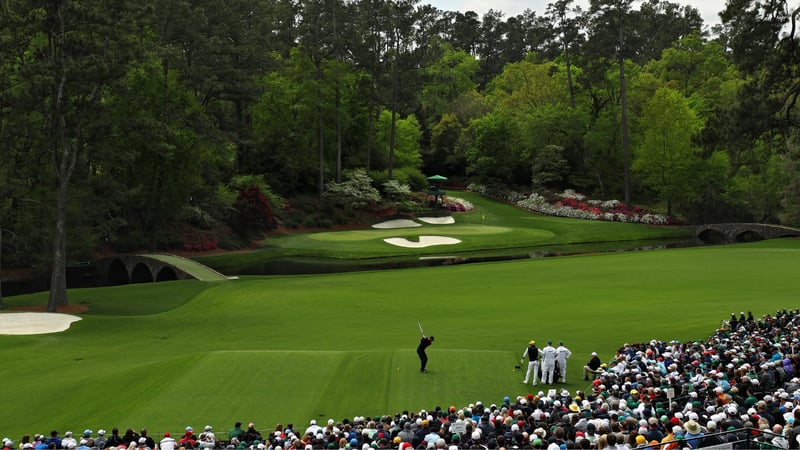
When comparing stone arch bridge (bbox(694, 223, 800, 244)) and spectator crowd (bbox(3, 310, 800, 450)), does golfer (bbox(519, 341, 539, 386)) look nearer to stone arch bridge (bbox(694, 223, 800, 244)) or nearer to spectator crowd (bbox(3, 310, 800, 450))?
spectator crowd (bbox(3, 310, 800, 450))

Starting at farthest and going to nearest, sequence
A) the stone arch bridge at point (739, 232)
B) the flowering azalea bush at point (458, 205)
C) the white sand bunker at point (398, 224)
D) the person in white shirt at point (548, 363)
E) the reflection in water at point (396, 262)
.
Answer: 1. the flowering azalea bush at point (458, 205)
2. the white sand bunker at point (398, 224)
3. the stone arch bridge at point (739, 232)
4. the reflection in water at point (396, 262)
5. the person in white shirt at point (548, 363)

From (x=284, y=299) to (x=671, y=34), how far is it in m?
121

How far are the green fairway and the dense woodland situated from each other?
6.76m

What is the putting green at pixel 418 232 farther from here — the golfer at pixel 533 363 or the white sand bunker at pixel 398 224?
the golfer at pixel 533 363

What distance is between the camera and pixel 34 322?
33875mm

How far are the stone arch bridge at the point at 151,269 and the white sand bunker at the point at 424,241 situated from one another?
20249 millimetres

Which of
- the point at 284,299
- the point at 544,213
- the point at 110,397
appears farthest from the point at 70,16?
the point at 544,213

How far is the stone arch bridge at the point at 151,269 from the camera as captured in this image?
49.1 m

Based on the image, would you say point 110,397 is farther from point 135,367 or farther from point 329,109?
point 329,109

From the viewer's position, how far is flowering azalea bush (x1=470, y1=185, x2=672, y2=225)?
81.1 meters

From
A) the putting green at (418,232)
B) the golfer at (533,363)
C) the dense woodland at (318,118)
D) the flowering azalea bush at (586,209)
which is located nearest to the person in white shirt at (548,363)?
the golfer at (533,363)

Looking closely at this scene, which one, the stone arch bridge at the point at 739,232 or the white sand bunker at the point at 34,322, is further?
the stone arch bridge at the point at 739,232

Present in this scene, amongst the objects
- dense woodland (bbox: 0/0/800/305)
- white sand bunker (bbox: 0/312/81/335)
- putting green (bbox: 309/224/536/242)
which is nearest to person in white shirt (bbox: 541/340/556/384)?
dense woodland (bbox: 0/0/800/305)

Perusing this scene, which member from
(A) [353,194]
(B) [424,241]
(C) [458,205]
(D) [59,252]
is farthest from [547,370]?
(C) [458,205]
